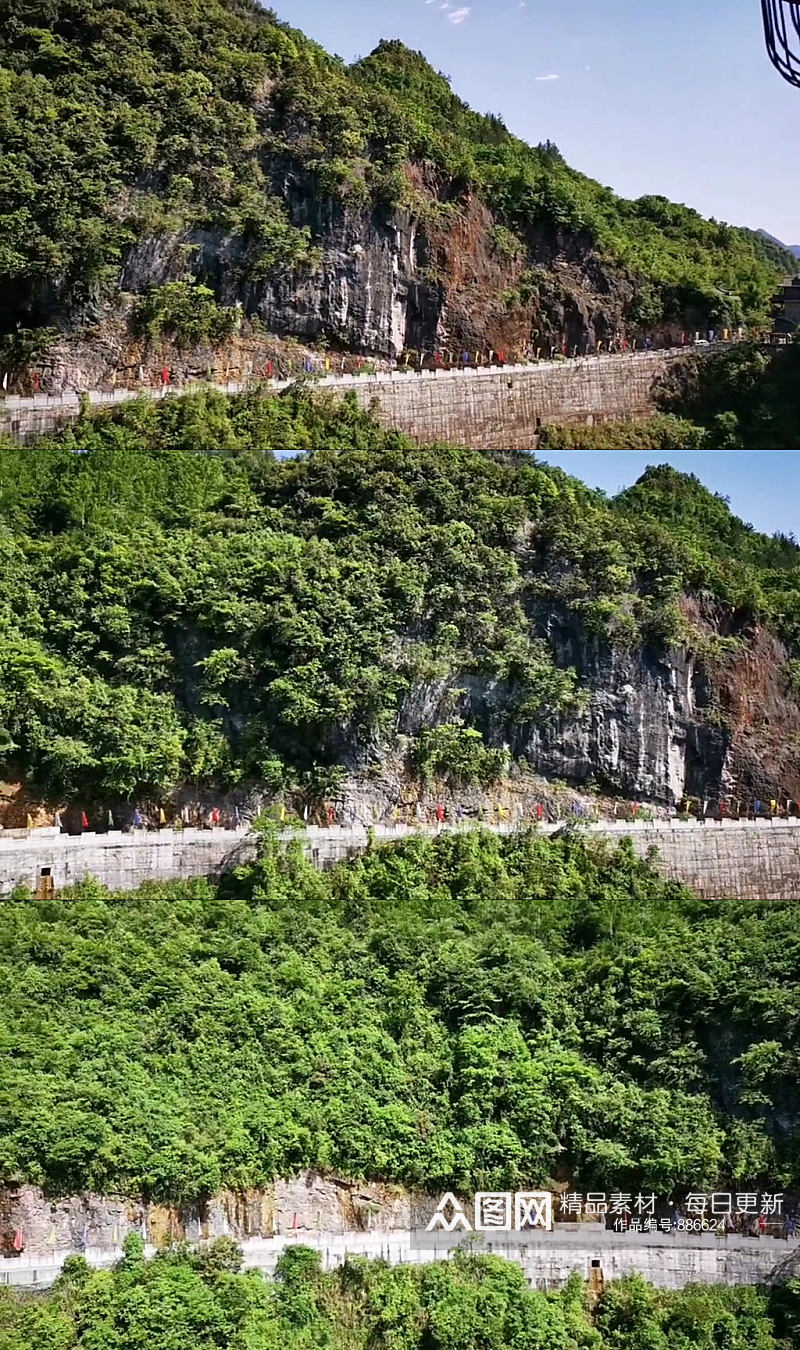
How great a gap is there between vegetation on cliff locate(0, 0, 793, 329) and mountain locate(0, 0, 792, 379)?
0.03 meters

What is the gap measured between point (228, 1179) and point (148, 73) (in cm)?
1529

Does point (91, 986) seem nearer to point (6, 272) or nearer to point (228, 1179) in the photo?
point (228, 1179)

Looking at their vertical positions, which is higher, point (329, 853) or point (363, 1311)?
point (329, 853)

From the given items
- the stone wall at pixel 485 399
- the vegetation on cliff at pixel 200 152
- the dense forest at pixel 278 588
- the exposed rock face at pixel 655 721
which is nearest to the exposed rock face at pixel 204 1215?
the dense forest at pixel 278 588

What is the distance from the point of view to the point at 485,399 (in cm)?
2034

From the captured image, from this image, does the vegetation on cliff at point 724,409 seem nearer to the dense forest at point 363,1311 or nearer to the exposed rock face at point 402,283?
→ the exposed rock face at point 402,283

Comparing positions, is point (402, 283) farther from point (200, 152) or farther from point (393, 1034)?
point (393, 1034)

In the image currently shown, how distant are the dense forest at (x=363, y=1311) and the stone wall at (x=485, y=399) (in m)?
10.9

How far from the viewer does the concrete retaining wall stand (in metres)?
15.6

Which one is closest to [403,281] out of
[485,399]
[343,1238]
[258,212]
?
[485,399]

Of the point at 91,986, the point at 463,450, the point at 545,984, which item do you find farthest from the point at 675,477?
the point at 91,986

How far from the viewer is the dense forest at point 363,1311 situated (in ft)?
38.7

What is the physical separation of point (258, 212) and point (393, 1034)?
11.6 metres

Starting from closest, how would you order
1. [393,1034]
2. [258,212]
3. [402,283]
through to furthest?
[393,1034], [258,212], [402,283]
